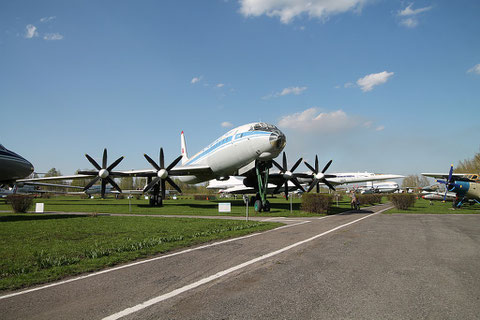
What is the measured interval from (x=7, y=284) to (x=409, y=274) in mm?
7390

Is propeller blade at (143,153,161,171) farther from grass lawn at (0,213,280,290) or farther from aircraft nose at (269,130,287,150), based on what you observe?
grass lawn at (0,213,280,290)

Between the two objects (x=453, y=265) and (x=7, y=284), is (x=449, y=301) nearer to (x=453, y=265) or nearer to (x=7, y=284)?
(x=453, y=265)

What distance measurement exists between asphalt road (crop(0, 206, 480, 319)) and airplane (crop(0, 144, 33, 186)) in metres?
13.3

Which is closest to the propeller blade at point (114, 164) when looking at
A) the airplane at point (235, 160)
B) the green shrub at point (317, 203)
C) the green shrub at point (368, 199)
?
the airplane at point (235, 160)

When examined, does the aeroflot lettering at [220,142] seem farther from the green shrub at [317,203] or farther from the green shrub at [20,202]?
the green shrub at [20,202]

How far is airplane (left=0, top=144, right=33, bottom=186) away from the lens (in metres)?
14.9

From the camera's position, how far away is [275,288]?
4559 mm

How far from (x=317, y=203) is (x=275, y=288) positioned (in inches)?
672

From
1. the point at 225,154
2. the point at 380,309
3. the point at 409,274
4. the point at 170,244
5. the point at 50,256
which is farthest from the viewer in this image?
the point at 225,154

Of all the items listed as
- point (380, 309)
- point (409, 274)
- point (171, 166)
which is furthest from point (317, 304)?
point (171, 166)

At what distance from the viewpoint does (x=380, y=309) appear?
3709mm

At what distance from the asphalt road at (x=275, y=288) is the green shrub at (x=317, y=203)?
1286 centimetres

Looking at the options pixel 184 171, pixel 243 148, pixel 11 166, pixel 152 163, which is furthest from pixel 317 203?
pixel 11 166

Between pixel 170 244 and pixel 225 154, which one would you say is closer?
pixel 170 244
